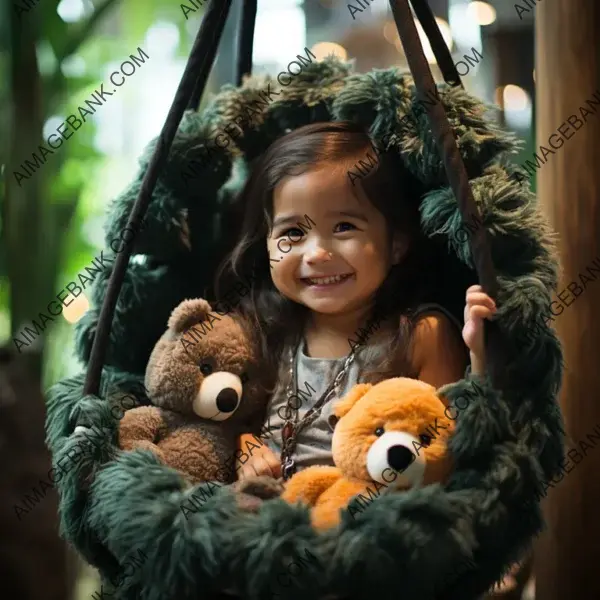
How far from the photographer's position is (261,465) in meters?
0.95

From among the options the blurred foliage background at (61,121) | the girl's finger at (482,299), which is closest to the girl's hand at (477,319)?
the girl's finger at (482,299)

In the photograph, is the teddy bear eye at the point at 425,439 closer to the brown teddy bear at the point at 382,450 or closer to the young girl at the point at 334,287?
the brown teddy bear at the point at 382,450

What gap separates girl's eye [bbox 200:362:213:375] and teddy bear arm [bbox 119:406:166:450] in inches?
2.9

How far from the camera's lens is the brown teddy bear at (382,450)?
79cm

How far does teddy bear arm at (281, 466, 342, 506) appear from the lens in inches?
33.4

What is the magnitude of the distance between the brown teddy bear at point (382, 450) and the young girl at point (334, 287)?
12cm

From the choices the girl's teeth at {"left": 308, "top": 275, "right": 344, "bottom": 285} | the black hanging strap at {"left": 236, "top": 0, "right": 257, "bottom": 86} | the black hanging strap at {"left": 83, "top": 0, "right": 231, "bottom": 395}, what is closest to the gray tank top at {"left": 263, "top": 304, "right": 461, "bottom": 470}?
the girl's teeth at {"left": 308, "top": 275, "right": 344, "bottom": 285}

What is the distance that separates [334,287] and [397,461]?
28 centimetres

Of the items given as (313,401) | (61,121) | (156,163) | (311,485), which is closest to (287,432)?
(313,401)

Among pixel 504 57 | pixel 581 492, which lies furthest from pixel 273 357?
pixel 504 57

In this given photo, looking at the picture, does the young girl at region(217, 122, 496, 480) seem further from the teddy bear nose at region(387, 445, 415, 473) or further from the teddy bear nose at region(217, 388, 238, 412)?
the teddy bear nose at region(387, 445, 415, 473)

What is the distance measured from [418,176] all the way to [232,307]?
31 cm

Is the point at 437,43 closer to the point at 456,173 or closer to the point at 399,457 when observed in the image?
the point at 456,173

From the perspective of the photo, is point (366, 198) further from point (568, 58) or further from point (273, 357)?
point (568, 58)
